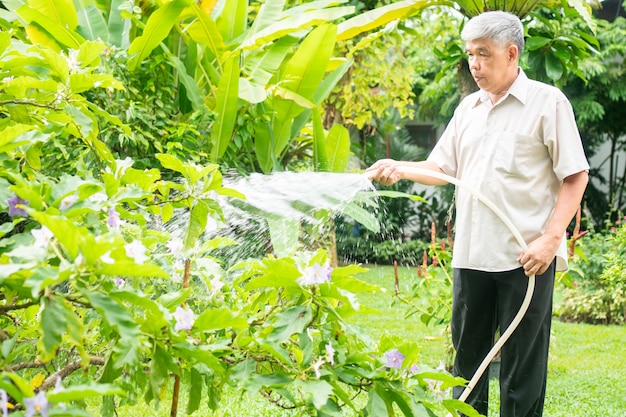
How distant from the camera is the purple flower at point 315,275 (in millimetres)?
1538

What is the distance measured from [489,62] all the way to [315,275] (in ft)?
4.73

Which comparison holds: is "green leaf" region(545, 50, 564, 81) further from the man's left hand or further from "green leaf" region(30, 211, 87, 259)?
"green leaf" region(30, 211, 87, 259)

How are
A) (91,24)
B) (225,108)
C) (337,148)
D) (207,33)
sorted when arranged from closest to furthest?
(225,108), (207,33), (91,24), (337,148)

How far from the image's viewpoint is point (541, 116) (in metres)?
2.68

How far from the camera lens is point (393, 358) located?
1.65m

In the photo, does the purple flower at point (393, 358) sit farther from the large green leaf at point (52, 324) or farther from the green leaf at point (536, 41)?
the green leaf at point (536, 41)

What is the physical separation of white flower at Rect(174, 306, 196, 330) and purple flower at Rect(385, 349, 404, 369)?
417 millimetres

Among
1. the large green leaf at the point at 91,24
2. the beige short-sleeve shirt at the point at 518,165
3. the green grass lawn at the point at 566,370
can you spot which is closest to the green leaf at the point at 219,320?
the green grass lawn at the point at 566,370

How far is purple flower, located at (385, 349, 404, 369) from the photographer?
1.65 meters

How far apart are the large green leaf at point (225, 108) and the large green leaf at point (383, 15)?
96 centimetres

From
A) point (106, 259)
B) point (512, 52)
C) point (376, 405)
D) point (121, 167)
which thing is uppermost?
point (512, 52)

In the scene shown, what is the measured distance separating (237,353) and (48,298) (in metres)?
0.50

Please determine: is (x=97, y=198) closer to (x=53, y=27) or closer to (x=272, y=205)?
(x=272, y=205)

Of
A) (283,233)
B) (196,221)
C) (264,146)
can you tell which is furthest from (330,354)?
(264,146)
